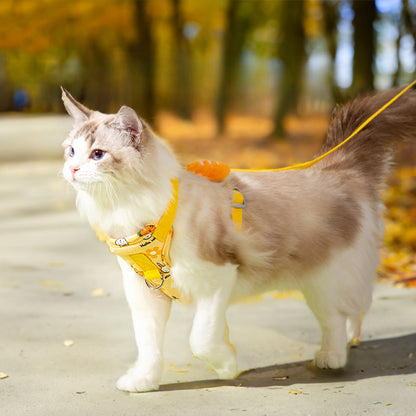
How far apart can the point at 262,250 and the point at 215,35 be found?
2011cm

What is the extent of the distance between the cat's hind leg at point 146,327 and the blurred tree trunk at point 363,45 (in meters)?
6.99

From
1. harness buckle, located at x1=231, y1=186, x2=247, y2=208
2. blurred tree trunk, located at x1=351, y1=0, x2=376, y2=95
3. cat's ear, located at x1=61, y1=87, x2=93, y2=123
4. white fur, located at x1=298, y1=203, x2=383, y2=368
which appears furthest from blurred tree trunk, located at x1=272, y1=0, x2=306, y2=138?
cat's ear, located at x1=61, y1=87, x2=93, y2=123

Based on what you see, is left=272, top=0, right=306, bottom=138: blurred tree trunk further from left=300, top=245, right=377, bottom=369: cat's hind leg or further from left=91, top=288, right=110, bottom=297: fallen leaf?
left=300, top=245, right=377, bottom=369: cat's hind leg

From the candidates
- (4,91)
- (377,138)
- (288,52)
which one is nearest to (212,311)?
(377,138)

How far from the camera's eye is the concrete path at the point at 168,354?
8.95ft

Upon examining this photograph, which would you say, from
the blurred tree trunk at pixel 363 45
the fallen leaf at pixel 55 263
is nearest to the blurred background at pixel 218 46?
the blurred tree trunk at pixel 363 45

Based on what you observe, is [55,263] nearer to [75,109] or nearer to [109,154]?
[75,109]

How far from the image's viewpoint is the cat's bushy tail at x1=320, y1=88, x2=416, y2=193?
3277 millimetres

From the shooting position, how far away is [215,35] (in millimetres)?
21859

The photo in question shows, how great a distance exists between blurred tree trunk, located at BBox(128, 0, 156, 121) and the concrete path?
420 inches

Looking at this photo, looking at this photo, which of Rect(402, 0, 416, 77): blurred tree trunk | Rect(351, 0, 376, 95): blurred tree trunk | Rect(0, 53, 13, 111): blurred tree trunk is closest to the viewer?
Rect(351, 0, 376, 95): blurred tree trunk

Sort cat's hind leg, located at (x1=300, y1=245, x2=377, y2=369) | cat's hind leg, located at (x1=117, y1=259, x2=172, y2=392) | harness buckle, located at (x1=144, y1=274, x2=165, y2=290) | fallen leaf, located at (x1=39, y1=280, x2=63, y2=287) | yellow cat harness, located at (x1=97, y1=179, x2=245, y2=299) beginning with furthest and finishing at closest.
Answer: fallen leaf, located at (x1=39, y1=280, x2=63, y2=287) < cat's hind leg, located at (x1=300, y1=245, x2=377, y2=369) < cat's hind leg, located at (x1=117, y1=259, x2=172, y2=392) < harness buckle, located at (x1=144, y1=274, x2=165, y2=290) < yellow cat harness, located at (x1=97, y1=179, x2=245, y2=299)

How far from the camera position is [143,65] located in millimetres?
16391

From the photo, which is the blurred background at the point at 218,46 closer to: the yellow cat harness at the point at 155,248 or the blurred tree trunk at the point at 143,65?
the blurred tree trunk at the point at 143,65
